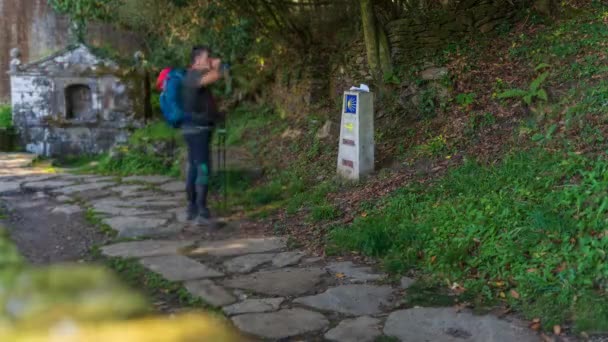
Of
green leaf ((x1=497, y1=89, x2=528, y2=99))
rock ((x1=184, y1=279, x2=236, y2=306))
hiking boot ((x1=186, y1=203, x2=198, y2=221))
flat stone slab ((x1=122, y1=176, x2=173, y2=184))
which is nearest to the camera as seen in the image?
rock ((x1=184, y1=279, x2=236, y2=306))

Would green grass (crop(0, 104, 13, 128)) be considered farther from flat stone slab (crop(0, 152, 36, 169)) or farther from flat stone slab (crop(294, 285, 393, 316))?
flat stone slab (crop(294, 285, 393, 316))

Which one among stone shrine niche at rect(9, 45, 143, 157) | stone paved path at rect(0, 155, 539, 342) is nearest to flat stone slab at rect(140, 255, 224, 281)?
stone paved path at rect(0, 155, 539, 342)

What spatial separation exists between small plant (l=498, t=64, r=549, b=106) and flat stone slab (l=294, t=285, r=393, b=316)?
3.23 meters

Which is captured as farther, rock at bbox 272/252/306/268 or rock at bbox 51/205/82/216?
rock at bbox 51/205/82/216

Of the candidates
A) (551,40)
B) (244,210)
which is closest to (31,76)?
(244,210)

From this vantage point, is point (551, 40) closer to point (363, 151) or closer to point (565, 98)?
point (565, 98)

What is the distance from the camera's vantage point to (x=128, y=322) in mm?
4188

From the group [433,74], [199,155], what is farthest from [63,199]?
[433,74]

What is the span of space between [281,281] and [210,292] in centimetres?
63

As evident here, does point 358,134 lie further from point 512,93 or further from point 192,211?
point 192,211

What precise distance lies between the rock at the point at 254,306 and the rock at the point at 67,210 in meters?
3.93

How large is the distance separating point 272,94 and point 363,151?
5.54 m

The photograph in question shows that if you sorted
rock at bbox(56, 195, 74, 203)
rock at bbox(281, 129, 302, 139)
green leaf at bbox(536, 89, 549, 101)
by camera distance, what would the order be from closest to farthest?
green leaf at bbox(536, 89, 549, 101) → rock at bbox(56, 195, 74, 203) → rock at bbox(281, 129, 302, 139)

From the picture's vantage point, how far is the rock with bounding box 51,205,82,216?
25.6ft
